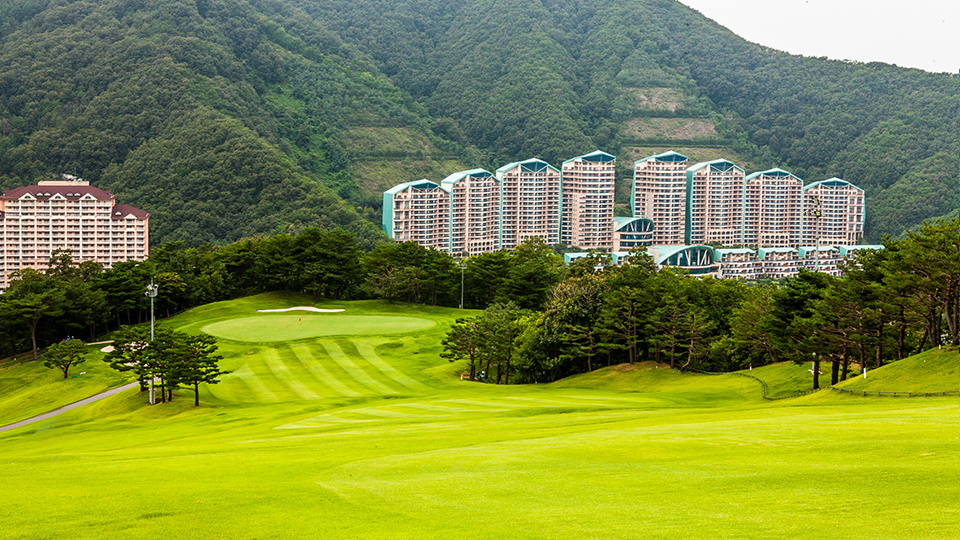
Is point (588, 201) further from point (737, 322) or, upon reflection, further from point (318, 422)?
point (318, 422)

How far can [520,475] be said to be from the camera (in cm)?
1536

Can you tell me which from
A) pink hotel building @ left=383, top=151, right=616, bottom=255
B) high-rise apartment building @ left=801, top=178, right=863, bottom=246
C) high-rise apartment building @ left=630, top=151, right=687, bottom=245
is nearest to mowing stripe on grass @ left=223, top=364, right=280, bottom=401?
pink hotel building @ left=383, top=151, right=616, bottom=255

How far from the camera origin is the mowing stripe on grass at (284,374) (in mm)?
41981

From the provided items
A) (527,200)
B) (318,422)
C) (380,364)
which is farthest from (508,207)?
(318,422)

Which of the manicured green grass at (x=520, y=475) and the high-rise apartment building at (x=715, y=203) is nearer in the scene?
the manicured green grass at (x=520, y=475)

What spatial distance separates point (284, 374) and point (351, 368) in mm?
4047

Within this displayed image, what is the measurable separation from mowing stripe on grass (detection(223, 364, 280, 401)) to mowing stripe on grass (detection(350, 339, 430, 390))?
7119mm

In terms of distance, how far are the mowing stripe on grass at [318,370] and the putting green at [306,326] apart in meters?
4.06

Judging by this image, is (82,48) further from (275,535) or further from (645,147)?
(275,535)

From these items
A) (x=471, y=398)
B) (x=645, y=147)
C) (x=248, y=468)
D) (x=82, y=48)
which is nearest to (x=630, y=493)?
(x=248, y=468)

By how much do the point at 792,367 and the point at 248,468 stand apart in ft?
97.0

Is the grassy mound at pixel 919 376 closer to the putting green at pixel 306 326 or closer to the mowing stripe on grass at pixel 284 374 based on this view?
the mowing stripe on grass at pixel 284 374

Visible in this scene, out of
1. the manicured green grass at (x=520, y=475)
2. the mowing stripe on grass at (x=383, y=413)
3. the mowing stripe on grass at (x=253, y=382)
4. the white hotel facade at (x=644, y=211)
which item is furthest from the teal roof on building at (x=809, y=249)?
the mowing stripe on grass at (x=383, y=413)

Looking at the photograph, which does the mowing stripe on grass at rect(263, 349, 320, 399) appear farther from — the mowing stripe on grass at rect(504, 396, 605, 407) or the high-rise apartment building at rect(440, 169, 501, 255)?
the high-rise apartment building at rect(440, 169, 501, 255)
